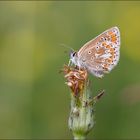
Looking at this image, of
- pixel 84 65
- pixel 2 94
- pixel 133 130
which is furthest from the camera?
pixel 2 94

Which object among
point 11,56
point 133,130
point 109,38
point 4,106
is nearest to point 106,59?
point 109,38

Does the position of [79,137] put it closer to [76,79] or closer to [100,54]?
[76,79]

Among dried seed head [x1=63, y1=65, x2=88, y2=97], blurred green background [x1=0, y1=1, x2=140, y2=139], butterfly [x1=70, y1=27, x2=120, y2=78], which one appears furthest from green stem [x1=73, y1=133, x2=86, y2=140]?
blurred green background [x1=0, y1=1, x2=140, y2=139]

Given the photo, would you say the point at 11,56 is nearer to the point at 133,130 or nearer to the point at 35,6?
the point at 35,6

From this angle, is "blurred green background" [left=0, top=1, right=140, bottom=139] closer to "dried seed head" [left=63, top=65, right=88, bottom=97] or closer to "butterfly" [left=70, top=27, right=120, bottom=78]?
"butterfly" [left=70, top=27, right=120, bottom=78]

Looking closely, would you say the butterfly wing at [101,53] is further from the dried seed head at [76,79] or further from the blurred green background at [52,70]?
the blurred green background at [52,70]

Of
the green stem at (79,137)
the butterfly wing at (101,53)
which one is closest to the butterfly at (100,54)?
the butterfly wing at (101,53)
